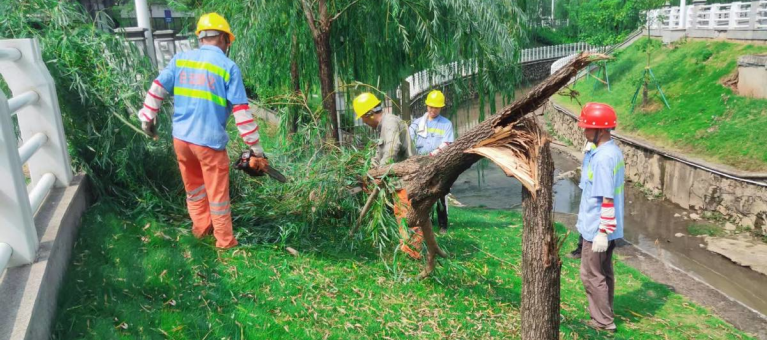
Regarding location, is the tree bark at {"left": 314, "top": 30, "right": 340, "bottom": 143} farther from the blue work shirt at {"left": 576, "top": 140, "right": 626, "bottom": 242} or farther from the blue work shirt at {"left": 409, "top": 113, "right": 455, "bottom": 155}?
the blue work shirt at {"left": 576, "top": 140, "right": 626, "bottom": 242}

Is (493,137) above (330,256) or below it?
above

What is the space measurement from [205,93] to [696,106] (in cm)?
1437

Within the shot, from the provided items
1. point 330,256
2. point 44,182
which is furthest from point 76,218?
point 330,256

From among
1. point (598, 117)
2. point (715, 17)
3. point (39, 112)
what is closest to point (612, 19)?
point (715, 17)

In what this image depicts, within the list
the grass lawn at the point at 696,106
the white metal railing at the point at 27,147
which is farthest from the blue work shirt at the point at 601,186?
the grass lawn at the point at 696,106

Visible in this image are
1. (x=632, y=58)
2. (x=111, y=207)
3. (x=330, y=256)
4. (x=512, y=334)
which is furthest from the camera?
(x=632, y=58)

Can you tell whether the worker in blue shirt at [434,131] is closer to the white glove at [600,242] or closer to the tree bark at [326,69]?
the tree bark at [326,69]

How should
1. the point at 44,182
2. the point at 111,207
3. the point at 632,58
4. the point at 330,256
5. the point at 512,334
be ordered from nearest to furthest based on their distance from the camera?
the point at 44,182 < the point at 512,334 < the point at 111,207 < the point at 330,256 < the point at 632,58

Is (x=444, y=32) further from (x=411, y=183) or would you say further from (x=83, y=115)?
(x=83, y=115)

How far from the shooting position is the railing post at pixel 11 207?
9.70 feet

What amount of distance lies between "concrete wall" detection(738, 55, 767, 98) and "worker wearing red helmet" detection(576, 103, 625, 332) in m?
10.8

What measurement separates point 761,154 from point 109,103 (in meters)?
11.9

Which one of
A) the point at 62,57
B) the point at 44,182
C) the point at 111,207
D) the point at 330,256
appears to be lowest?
the point at 330,256

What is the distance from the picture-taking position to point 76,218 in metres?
4.04
